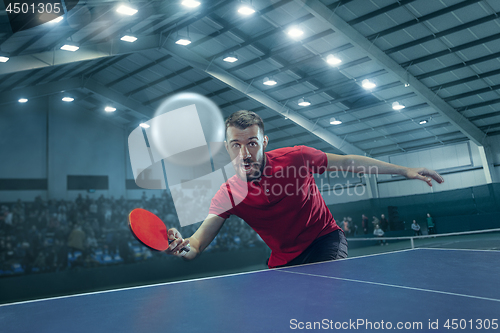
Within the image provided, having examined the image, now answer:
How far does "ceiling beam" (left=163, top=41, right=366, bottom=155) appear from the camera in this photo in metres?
14.5

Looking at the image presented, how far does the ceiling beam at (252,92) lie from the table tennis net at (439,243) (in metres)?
5.95

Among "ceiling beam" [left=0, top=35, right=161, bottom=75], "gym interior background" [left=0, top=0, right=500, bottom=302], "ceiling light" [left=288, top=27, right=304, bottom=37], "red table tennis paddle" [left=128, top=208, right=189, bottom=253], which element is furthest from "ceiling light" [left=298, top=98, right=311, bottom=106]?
"red table tennis paddle" [left=128, top=208, right=189, bottom=253]

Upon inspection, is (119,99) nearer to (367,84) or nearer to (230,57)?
(230,57)

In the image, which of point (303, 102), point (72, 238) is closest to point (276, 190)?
point (72, 238)

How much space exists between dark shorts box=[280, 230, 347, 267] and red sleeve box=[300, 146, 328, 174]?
0.61 metres

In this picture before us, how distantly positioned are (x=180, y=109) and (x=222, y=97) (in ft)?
7.10

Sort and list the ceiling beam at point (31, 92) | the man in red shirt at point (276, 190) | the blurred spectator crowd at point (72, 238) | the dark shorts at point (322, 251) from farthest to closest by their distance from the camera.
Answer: the ceiling beam at point (31, 92) < the blurred spectator crowd at point (72, 238) < the dark shorts at point (322, 251) < the man in red shirt at point (276, 190)

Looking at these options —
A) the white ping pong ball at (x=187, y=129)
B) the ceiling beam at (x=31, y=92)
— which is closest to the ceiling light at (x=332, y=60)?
the white ping pong ball at (x=187, y=129)

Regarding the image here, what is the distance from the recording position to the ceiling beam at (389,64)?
459 inches

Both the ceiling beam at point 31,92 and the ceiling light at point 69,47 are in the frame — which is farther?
the ceiling beam at point 31,92

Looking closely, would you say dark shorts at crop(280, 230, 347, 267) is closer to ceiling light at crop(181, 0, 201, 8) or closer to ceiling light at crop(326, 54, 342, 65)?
ceiling light at crop(181, 0, 201, 8)

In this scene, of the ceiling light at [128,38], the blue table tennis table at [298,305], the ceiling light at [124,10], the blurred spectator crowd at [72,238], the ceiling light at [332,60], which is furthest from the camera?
the ceiling light at [332,60]

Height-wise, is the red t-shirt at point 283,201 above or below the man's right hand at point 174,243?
above

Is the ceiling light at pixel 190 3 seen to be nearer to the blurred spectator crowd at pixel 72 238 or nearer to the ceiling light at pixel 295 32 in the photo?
the ceiling light at pixel 295 32
